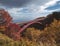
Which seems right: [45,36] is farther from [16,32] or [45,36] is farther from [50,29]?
[16,32]

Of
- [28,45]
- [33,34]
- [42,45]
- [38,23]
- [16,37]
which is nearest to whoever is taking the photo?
[28,45]

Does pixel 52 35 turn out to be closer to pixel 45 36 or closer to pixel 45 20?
pixel 45 36

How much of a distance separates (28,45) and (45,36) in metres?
2.99

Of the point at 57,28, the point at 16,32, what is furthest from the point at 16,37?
the point at 57,28

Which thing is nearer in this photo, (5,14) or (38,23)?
(5,14)

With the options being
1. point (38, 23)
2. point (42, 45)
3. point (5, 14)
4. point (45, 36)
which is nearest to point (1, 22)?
point (5, 14)

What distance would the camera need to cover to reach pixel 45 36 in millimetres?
10805

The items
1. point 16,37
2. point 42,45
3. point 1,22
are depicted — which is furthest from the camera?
point 1,22

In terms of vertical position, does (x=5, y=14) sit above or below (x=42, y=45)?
above

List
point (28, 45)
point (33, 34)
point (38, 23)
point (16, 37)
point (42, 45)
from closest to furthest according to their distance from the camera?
point (28, 45) < point (42, 45) < point (16, 37) < point (33, 34) < point (38, 23)

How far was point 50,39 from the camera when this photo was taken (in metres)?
10.4

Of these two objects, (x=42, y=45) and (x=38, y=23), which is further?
(x=38, y=23)

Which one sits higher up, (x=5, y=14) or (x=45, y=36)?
(x=5, y=14)

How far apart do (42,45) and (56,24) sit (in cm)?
330
